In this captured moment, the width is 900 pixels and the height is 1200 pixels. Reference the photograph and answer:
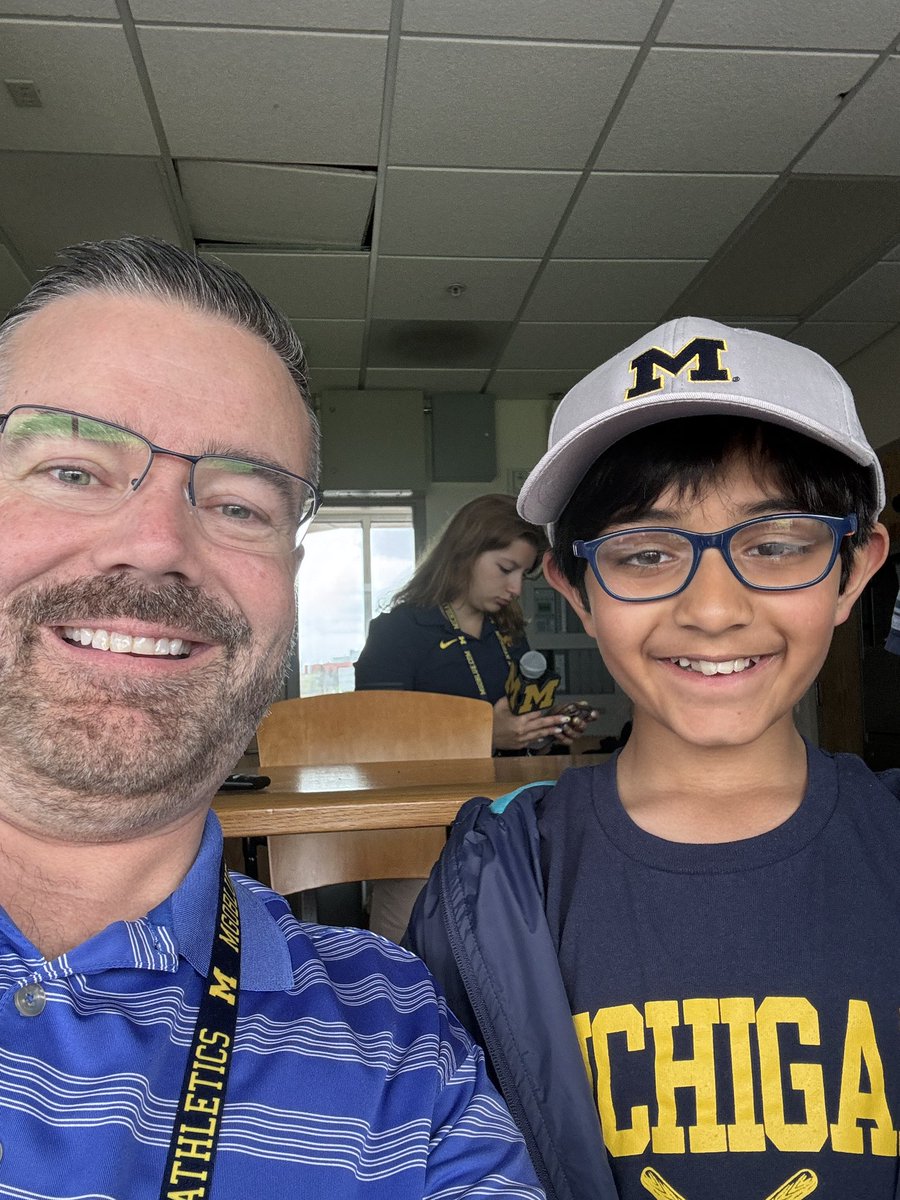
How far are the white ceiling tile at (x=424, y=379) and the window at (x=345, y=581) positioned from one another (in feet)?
3.05

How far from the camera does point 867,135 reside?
3518 mm

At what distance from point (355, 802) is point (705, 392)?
0.86 metres

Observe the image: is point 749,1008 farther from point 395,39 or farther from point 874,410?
point 874,410

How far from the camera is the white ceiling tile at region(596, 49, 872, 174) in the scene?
3.11 m

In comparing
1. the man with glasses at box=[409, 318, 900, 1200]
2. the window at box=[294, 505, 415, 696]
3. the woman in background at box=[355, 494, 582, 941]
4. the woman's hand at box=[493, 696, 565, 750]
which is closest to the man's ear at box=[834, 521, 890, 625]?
the man with glasses at box=[409, 318, 900, 1200]

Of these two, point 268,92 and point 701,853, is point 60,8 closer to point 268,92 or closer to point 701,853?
point 268,92

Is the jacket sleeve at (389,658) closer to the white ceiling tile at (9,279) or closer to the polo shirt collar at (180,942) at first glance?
the white ceiling tile at (9,279)

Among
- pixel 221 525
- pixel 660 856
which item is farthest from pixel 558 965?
pixel 221 525

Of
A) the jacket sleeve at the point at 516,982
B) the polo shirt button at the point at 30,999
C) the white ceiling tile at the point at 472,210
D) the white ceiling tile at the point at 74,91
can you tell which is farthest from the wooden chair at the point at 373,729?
the white ceiling tile at the point at 472,210

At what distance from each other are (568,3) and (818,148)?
126 centimetres

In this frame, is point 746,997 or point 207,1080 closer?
point 207,1080

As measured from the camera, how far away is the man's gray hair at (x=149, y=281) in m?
0.92

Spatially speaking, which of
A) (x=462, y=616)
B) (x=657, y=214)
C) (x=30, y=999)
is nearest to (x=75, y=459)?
(x=30, y=999)

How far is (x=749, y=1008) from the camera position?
91cm
